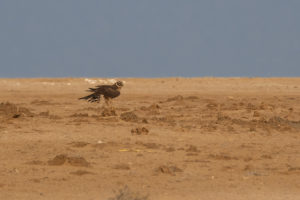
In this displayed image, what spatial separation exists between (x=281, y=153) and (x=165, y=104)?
940cm

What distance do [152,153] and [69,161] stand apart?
1730 millimetres

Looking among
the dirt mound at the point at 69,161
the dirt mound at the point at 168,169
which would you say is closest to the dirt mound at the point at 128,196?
the dirt mound at the point at 168,169

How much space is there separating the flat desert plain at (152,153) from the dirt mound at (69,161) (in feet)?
0.05

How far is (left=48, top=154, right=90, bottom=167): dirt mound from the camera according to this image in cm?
1053

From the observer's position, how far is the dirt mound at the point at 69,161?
415 inches

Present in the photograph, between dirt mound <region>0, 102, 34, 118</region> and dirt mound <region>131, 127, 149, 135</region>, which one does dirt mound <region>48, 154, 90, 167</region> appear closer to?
dirt mound <region>131, 127, 149, 135</region>

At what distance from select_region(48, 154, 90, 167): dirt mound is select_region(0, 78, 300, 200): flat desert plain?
0.05 ft

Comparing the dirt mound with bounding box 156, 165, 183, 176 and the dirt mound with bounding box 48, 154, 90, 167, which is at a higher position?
the dirt mound with bounding box 48, 154, 90, 167

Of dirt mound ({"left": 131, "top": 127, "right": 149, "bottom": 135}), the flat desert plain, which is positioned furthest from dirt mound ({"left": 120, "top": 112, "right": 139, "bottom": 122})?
dirt mound ({"left": 131, "top": 127, "right": 149, "bottom": 135})

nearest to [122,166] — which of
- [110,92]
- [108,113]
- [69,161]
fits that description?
[69,161]

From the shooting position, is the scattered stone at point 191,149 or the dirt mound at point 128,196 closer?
the dirt mound at point 128,196

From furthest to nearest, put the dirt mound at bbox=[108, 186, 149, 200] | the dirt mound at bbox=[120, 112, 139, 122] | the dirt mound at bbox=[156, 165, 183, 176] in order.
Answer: the dirt mound at bbox=[120, 112, 139, 122] → the dirt mound at bbox=[156, 165, 183, 176] → the dirt mound at bbox=[108, 186, 149, 200]

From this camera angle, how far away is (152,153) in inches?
466

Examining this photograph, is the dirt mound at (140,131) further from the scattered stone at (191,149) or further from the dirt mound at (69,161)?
the dirt mound at (69,161)
